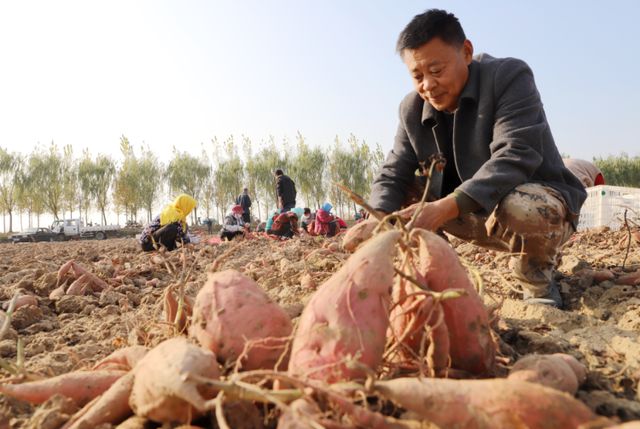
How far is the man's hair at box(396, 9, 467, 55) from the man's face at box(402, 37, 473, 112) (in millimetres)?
26

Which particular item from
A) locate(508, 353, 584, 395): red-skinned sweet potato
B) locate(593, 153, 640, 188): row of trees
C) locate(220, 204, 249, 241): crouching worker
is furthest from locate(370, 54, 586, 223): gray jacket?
locate(593, 153, 640, 188): row of trees

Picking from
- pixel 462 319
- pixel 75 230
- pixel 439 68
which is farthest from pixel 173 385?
pixel 75 230

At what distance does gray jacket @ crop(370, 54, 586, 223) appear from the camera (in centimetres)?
260

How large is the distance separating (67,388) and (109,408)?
8.8 inches

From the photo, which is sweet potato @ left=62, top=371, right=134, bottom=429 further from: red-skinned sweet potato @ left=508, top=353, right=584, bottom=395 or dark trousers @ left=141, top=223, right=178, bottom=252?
dark trousers @ left=141, top=223, right=178, bottom=252

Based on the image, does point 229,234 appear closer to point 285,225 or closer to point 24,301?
point 285,225

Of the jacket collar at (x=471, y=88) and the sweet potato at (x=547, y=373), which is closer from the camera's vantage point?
the sweet potato at (x=547, y=373)

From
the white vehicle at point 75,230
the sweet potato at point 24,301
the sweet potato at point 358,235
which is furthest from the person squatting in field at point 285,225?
the white vehicle at point 75,230

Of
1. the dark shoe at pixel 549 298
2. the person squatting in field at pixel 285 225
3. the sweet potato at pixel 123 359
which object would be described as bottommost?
the dark shoe at pixel 549 298

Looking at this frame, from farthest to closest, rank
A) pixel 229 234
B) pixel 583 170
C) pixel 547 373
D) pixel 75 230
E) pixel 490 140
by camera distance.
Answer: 1. pixel 75 230
2. pixel 229 234
3. pixel 583 170
4. pixel 490 140
5. pixel 547 373

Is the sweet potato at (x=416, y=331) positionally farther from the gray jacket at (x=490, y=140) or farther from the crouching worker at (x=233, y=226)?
the crouching worker at (x=233, y=226)

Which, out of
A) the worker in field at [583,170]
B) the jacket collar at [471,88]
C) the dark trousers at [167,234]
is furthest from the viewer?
the dark trousers at [167,234]

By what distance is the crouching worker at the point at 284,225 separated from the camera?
1128 cm

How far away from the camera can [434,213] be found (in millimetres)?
2242
